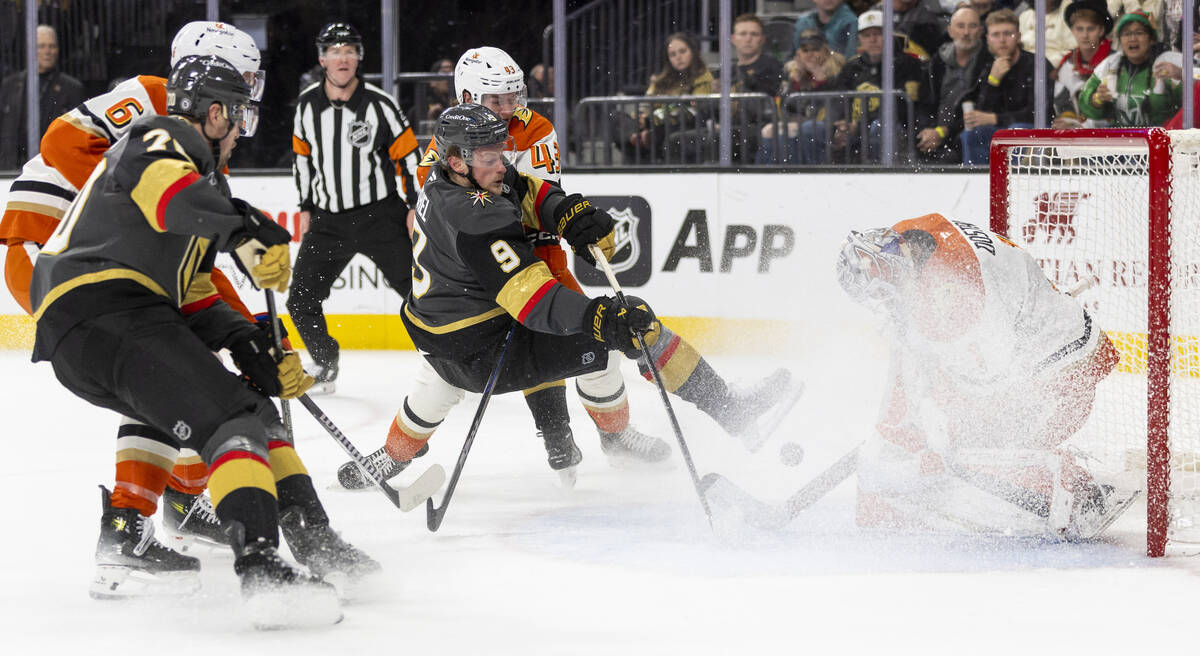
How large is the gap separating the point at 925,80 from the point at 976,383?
10.1ft

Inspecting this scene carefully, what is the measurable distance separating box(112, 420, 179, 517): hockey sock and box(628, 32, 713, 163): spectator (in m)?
3.52

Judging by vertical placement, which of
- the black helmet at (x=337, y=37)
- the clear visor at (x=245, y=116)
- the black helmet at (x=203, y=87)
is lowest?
the clear visor at (x=245, y=116)

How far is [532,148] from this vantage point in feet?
12.7

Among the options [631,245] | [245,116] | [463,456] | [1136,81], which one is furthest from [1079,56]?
[245,116]

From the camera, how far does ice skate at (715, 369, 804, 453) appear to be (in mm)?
3029

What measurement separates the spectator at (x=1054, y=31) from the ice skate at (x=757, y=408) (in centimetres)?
294

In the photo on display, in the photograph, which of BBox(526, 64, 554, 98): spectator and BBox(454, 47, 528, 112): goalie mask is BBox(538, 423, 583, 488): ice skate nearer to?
BBox(454, 47, 528, 112): goalie mask

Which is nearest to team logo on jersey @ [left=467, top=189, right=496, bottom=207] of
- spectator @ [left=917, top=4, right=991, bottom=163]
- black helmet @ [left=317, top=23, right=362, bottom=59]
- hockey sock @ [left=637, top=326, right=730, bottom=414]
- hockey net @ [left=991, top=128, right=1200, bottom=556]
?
hockey sock @ [left=637, top=326, right=730, bottom=414]

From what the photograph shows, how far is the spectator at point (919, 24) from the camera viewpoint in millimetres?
5578

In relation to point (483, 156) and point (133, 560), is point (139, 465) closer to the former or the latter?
point (133, 560)

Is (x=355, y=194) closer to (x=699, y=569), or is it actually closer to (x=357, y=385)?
(x=357, y=385)

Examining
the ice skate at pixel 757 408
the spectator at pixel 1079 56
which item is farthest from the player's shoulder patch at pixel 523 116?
the spectator at pixel 1079 56

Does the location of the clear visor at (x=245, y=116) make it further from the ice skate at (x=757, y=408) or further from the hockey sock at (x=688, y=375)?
the ice skate at (x=757, y=408)

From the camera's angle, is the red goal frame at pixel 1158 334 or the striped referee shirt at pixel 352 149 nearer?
the red goal frame at pixel 1158 334
